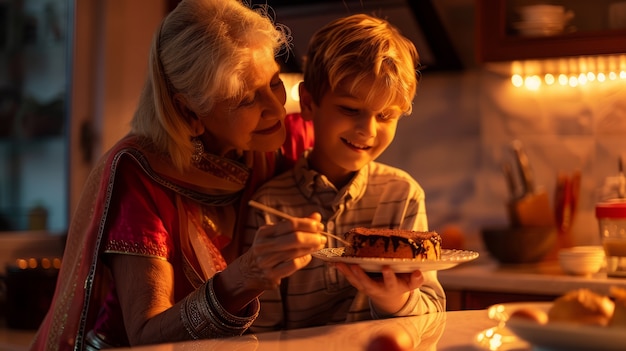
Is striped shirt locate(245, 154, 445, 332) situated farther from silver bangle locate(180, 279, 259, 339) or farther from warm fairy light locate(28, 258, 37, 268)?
warm fairy light locate(28, 258, 37, 268)

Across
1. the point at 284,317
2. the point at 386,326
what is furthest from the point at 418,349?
the point at 284,317

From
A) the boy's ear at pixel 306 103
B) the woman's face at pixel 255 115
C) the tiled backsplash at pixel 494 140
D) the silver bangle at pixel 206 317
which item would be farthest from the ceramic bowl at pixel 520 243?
the silver bangle at pixel 206 317

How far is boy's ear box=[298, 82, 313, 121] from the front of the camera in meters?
1.77

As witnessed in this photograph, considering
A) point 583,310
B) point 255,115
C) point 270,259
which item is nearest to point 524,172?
point 255,115

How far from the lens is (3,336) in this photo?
255 cm

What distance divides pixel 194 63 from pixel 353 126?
0.32 metres

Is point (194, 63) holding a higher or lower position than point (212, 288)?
higher

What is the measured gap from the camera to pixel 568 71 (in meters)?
2.92

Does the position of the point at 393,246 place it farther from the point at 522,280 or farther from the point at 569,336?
the point at 522,280

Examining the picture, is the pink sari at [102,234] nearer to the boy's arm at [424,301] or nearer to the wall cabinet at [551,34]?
the boy's arm at [424,301]

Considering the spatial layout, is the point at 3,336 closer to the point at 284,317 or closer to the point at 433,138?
the point at 284,317

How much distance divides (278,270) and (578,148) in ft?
6.24

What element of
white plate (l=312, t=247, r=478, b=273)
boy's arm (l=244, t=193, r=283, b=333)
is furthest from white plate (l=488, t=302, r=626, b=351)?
boy's arm (l=244, t=193, r=283, b=333)

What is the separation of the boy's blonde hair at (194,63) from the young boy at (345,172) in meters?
0.14
